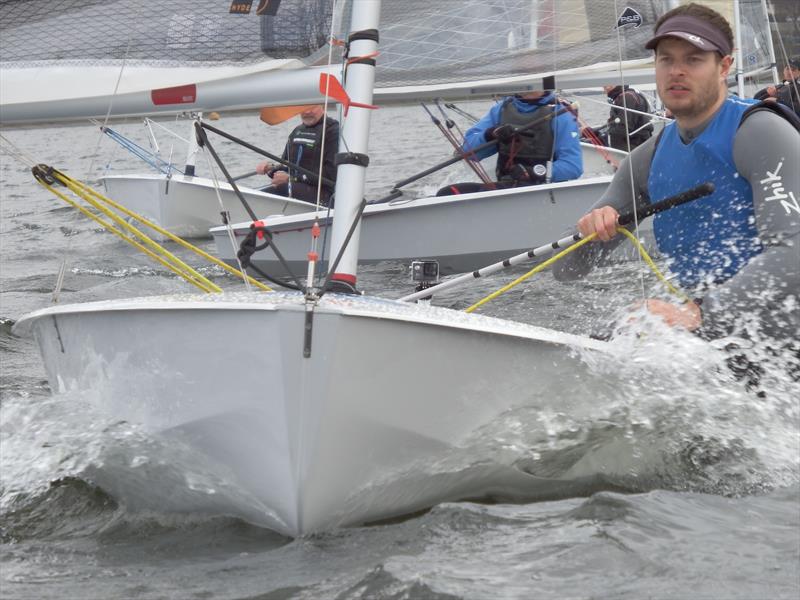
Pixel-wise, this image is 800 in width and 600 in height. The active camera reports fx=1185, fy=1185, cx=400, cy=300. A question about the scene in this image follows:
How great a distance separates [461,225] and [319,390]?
4758 millimetres

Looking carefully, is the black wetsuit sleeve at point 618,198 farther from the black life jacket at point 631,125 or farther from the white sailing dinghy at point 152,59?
the black life jacket at point 631,125

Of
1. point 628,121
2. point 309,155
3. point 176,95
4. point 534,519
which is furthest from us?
point 628,121

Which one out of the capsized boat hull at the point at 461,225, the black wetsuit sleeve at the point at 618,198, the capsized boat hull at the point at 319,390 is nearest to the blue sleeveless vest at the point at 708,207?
the black wetsuit sleeve at the point at 618,198

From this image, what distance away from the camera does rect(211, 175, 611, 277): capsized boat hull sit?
721 centimetres

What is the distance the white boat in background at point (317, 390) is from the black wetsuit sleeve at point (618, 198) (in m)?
0.69

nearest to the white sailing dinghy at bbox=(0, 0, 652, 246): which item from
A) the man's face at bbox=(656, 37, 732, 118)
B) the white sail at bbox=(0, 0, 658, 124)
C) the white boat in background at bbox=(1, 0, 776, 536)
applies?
the white sail at bbox=(0, 0, 658, 124)

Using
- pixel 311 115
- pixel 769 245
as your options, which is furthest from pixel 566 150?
pixel 769 245

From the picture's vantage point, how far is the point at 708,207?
10.7ft

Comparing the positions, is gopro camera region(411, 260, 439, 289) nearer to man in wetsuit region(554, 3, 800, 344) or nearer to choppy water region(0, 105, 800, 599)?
man in wetsuit region(554, 3, 800, 344)

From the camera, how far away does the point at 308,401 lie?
267 cm

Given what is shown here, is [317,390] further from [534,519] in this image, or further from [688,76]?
[688,76]

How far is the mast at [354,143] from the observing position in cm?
351

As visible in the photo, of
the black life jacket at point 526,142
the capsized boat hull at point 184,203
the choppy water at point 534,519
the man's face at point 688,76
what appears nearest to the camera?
the choppy water at point 534,519

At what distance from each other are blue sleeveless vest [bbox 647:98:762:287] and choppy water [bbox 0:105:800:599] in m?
0.32
